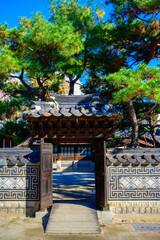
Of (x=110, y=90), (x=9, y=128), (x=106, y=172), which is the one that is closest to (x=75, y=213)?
(x=106, y=172)

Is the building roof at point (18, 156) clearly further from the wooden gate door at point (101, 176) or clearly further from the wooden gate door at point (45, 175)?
the wooden gate door at point (101, 176)

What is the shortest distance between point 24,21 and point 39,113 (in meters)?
5.27

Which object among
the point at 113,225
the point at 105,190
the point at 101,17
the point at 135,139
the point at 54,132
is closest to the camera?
the point at 113,225

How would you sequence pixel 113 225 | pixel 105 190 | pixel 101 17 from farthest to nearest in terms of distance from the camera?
pixel 101 17
pixel 105 190
pixel 113 225

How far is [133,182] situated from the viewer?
655 cm

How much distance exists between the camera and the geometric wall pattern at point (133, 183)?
21.2 feet

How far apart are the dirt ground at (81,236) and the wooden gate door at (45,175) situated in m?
0.51

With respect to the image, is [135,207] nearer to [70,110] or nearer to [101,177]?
[101,177]

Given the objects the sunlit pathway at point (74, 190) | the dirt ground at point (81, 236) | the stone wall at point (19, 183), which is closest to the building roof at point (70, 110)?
the stone wall at point (19, 183)

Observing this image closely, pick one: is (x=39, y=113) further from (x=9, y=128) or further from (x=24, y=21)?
(x=24, y=21)

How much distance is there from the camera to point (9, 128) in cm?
925

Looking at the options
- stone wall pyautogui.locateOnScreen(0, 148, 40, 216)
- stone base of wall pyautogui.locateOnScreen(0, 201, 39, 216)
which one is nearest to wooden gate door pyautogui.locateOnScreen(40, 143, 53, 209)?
stone wall pyautogui.locateOnScreen(0, 148, 40, 216)

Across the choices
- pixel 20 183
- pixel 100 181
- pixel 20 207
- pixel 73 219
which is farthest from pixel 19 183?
pixel 100 181

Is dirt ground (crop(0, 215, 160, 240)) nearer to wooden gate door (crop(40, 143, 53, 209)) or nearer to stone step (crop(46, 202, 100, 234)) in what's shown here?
stone step (crop(46, 202, 100, 234))
